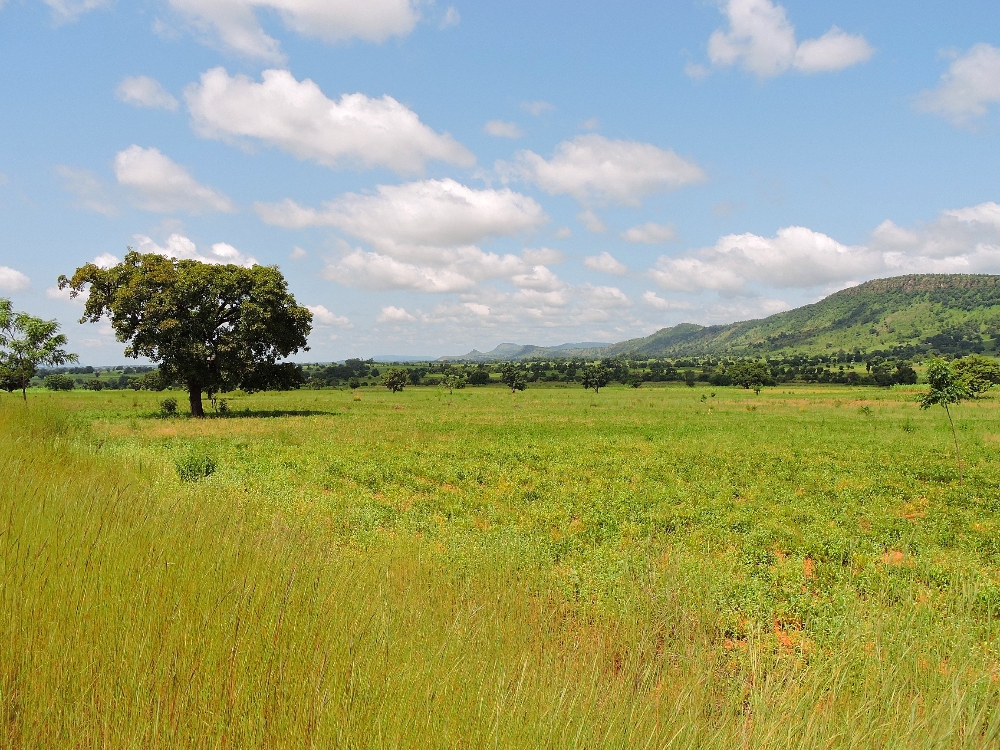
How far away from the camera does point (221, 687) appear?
2.53 meters

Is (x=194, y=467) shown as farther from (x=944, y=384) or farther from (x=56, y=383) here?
(x=56, y=383)

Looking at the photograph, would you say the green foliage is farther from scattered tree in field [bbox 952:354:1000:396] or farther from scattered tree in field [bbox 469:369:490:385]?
scattered tree in field [bbox 952:354:1000:396]

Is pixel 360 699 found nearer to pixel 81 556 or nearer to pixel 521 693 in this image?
pixel 521 693

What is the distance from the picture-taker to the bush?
43.9 feet

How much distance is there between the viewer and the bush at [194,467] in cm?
1337

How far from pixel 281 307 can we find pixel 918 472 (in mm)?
36771

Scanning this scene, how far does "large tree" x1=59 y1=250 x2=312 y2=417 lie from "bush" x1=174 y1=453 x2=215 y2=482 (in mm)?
20953

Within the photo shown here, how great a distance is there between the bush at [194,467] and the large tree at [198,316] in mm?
20953

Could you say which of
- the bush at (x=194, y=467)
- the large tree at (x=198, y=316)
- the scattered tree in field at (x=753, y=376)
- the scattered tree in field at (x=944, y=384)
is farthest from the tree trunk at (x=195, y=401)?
the scattered tree in field at (x=753, y=376)

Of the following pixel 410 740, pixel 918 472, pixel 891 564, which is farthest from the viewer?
pixel 918 472

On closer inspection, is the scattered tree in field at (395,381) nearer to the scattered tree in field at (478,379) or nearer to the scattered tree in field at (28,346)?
the scattered tree in field at (478,379)

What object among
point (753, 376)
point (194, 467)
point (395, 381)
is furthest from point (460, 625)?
point (753, 376)

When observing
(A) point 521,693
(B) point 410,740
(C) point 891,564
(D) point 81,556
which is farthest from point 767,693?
(C) point 891,564

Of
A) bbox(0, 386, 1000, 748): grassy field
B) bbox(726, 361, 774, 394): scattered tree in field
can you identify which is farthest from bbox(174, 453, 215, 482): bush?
bbox(726, 361, 774, 394): scattered tree in field
